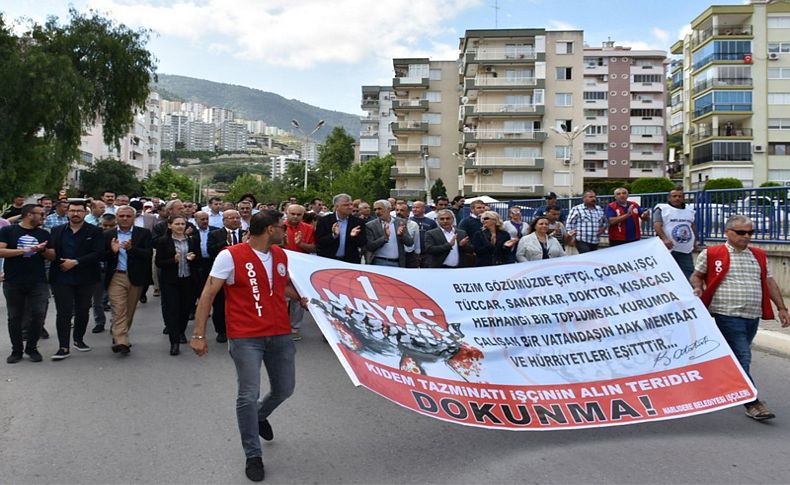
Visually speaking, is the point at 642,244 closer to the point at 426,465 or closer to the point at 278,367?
the point at 426,465

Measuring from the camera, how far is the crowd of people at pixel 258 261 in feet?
16.0

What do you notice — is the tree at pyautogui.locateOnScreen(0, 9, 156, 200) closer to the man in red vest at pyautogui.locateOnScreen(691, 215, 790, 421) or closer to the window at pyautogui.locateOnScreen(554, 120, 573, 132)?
the man in red vest at pyautogui.locateOnScreen(691, 215, 790, 421)

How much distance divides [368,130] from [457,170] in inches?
1833

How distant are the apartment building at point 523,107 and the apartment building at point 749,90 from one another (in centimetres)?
1285

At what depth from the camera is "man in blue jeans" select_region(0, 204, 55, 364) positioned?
26.9ft

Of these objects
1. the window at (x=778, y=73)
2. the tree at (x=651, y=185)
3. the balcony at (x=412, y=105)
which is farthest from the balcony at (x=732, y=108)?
the balcony at (x=412, y=105)

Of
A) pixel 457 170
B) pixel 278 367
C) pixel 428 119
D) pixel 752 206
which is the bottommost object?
pixel 278 367

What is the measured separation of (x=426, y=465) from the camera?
478 centimetres

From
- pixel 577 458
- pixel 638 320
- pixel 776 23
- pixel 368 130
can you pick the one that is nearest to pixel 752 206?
pixel 638 320

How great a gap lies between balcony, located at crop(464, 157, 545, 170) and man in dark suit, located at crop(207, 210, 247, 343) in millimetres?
61297

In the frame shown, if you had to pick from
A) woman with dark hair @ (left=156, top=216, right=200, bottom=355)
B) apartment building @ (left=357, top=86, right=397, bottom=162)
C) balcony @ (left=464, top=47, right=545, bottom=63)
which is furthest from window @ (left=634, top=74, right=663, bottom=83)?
woman with dark hair @ (left=156, top=216, right=200, bottom=355)

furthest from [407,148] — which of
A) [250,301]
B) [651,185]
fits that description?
[250,301]

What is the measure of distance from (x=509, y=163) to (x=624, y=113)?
97.4 ft

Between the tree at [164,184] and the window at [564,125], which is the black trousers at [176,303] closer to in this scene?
the window at [564,125]
